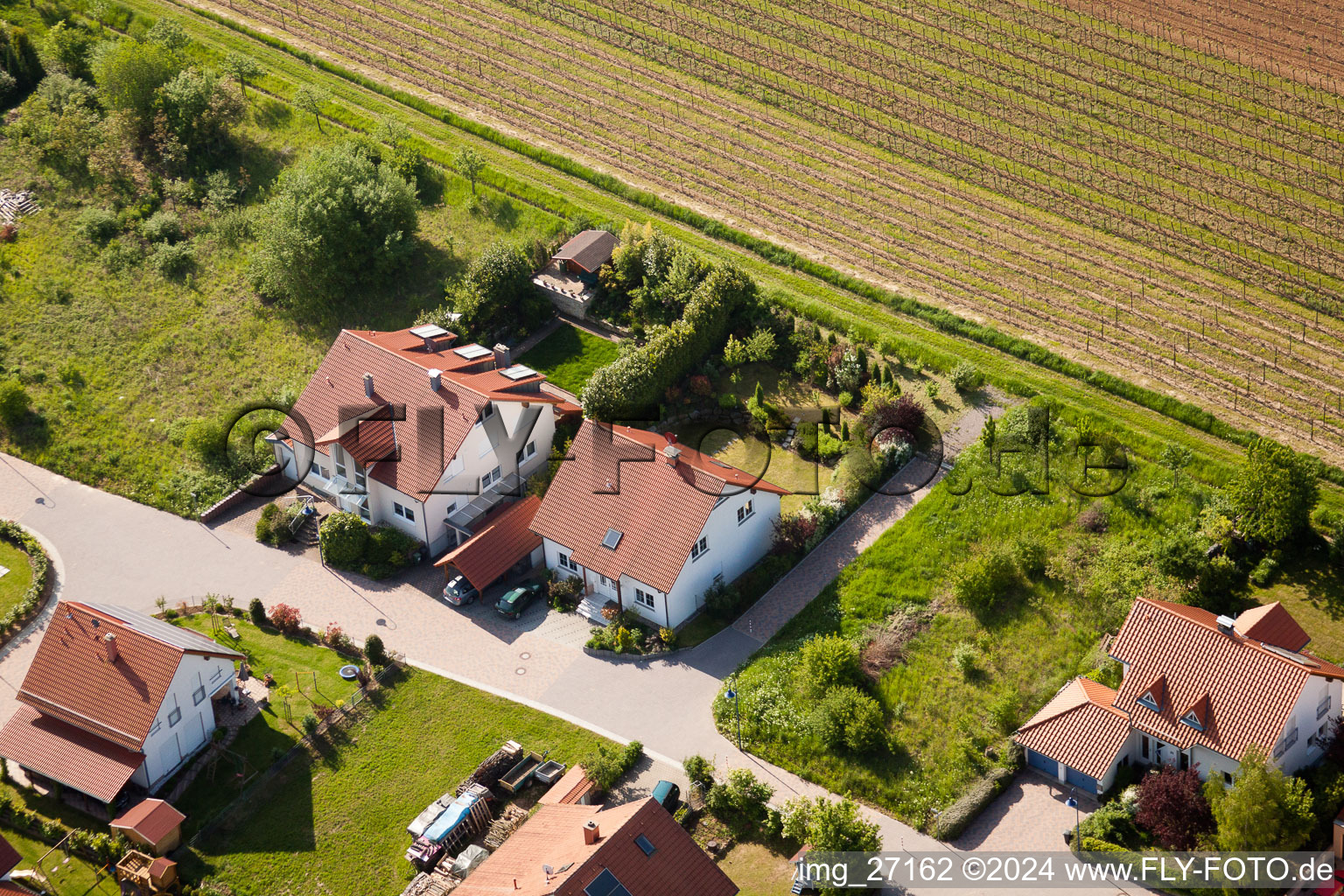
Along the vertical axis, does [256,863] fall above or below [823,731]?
below

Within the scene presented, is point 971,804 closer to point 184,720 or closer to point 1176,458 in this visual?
point 1176,458

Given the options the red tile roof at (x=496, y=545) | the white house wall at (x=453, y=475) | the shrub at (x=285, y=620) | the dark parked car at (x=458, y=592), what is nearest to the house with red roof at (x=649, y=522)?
the red tile roof at (x=496, y=545)

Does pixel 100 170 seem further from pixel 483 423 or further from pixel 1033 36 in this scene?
pixel 1033 36

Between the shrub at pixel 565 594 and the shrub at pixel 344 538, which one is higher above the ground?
the shrub at pixel 565 594

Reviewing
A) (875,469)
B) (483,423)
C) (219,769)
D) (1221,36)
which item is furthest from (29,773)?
(1221,36)

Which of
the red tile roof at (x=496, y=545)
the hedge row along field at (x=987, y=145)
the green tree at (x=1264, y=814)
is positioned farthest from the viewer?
the hedge row along field at (x=987, y=145)

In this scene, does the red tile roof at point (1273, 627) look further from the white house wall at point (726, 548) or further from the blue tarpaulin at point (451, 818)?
the blue tarpaulin at point (451, 818)
